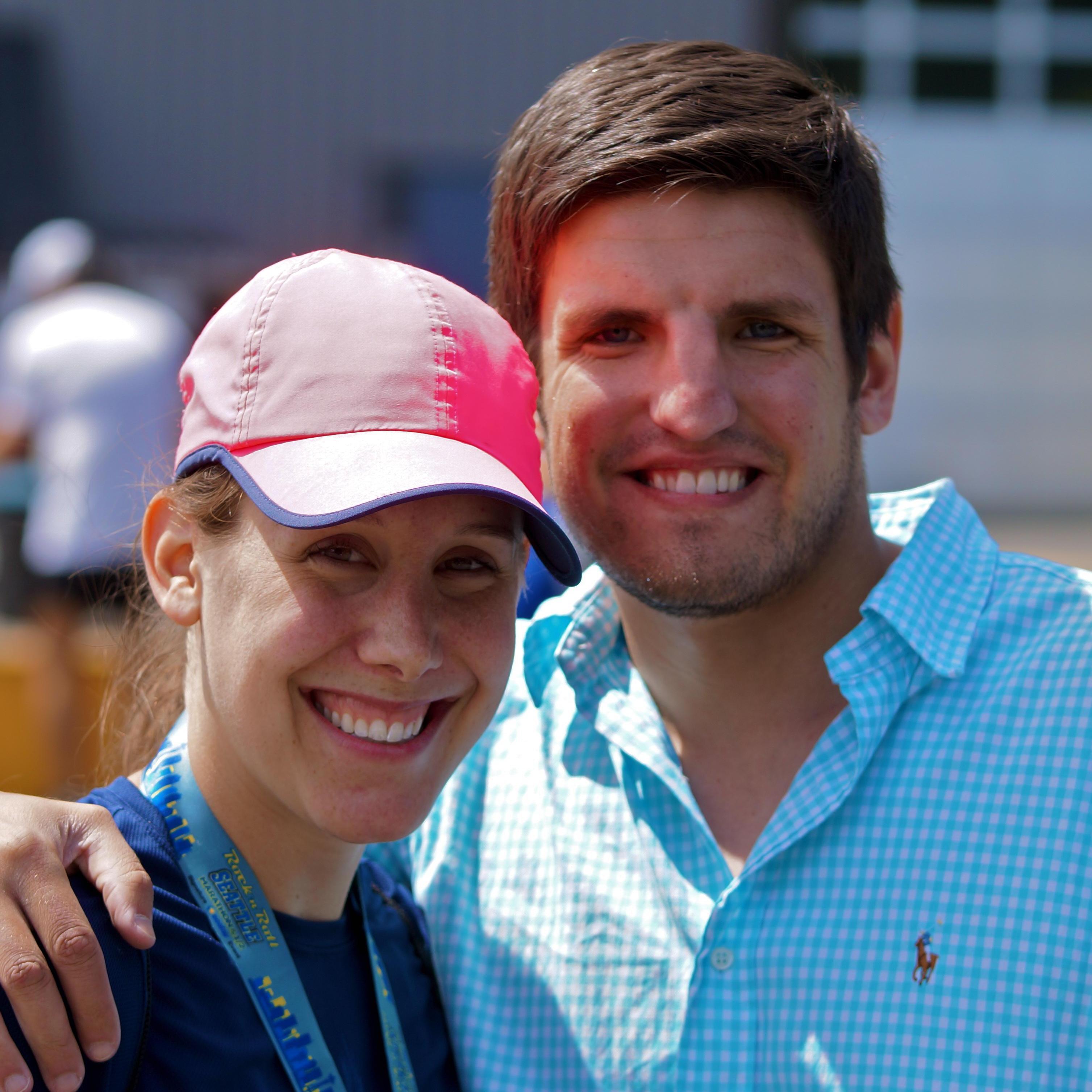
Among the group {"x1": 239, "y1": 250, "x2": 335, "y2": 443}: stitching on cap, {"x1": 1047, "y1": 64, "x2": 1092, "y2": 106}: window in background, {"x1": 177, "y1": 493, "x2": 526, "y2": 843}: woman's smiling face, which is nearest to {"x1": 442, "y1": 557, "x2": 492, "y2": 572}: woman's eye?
{"x1": 177, "y1": 493, "x2": 526, "y2": 843}: woman's smiling face

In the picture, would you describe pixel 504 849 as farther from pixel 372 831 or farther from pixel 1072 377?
pixel 1072 377

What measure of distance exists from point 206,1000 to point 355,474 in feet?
2.23

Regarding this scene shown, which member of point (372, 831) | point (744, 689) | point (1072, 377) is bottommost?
point (1072, 377)

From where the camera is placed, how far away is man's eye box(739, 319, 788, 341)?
216 centimetres

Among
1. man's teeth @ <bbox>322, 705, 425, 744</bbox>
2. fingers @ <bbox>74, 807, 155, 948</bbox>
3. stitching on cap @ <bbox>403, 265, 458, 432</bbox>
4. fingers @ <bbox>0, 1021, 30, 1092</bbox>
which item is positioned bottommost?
fingers @ <bbox>0, 1021, 30, 1092</bbox>

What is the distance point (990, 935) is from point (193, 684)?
1.20 metres

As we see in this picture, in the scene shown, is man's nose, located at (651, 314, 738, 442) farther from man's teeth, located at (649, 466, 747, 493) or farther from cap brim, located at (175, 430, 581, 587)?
cap brim, located at (175, 430, 581, 587)

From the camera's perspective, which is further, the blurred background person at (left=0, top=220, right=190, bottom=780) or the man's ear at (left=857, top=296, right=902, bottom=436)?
the blurred background person at (left=0, top=220, right=190, bottom=780)

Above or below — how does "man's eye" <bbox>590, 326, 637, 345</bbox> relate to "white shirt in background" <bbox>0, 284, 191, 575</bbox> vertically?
above

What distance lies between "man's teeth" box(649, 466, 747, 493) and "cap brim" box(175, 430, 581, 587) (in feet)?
1.75

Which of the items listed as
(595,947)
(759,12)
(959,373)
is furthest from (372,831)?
(959,373)

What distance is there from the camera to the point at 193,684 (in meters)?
1.81

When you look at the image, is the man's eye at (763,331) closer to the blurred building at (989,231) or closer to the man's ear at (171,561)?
the man's ear at (171,561)

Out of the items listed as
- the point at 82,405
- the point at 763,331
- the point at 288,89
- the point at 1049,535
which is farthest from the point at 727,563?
the point at 1049,535
